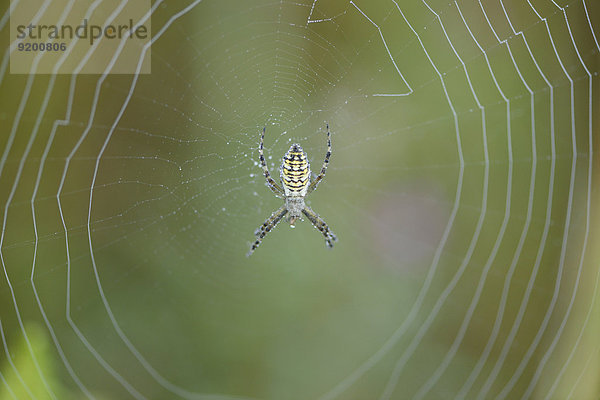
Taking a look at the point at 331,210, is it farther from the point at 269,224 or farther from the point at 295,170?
the point at 295,170

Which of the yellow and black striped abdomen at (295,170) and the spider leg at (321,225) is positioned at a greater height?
the yellow and black striped abdomen at (295,170)

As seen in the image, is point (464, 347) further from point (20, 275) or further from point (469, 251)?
point (20, 275)

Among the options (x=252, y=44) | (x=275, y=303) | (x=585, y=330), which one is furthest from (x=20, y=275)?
(x=585, y=330)

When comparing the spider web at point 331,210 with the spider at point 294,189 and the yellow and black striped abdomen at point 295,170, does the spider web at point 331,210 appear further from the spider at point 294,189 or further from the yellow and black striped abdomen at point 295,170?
the yellow and black striped abdomen at point 295,170

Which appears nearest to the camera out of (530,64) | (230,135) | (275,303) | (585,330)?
(585,330)

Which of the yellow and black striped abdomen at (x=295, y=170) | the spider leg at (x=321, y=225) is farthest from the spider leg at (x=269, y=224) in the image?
the yellow and black striped abdomen at (x=295, y=170)
